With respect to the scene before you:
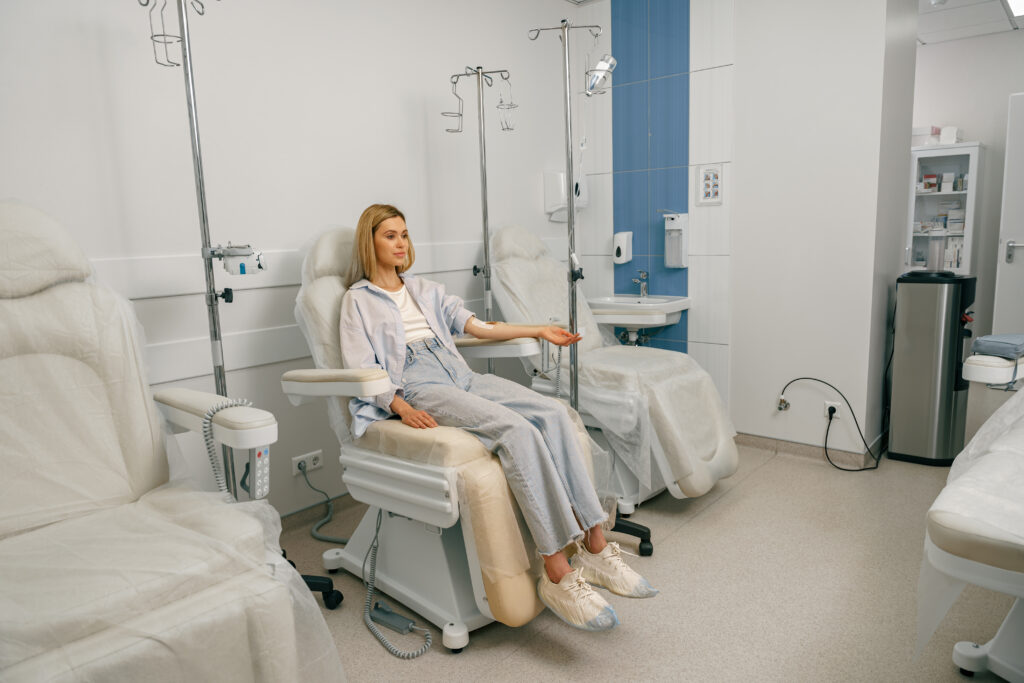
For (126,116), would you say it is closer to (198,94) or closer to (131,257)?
(198,94)

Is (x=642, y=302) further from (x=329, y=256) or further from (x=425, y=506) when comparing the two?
(x=425, y=506)

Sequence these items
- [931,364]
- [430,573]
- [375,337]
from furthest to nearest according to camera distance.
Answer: [931,364]
[375,337]
[430,573]

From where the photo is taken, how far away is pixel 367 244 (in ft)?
7.27

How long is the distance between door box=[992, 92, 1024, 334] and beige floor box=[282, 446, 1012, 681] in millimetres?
2700

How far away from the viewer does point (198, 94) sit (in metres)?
2.22

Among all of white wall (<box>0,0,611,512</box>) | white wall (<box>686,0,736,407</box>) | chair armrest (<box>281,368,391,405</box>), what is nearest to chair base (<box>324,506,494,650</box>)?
chair armrest (<box>281,368,391,405</box>)

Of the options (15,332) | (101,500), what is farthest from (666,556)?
(15,332)

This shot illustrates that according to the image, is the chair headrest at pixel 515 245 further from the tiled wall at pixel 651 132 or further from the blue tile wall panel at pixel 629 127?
the blue tile wall panel at pixel 629 127

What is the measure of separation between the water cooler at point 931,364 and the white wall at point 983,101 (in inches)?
100

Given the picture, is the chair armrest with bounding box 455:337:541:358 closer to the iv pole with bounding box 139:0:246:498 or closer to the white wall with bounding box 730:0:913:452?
the iv pole with bounding box 139:0:246:498

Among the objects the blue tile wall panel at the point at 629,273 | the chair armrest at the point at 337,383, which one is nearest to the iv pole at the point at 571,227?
the chair armrest at the point at 337,383

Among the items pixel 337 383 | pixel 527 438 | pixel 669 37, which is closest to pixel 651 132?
pixel 669 37

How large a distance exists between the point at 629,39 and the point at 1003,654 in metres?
3.07

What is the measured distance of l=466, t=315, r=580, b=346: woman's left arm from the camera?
2.34 meters
